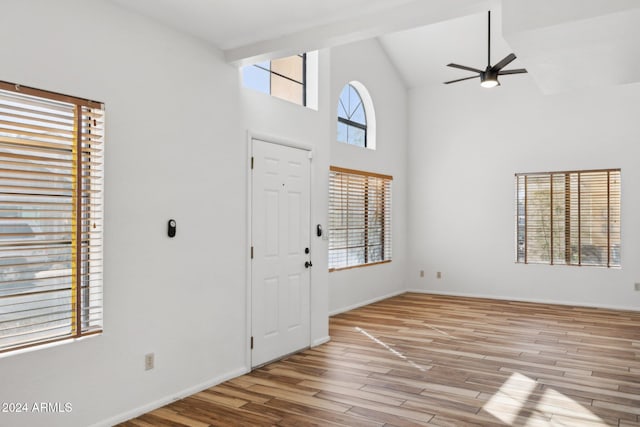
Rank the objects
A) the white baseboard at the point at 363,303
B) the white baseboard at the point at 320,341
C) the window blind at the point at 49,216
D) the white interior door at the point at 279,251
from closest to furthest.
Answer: the window blind at the point at 49,216 < the white interior door at the point at 279,251 < the white baseboard at the point at 320,341 < the white baseboard at the point at 363,303

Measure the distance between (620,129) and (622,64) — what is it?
4.25 meters

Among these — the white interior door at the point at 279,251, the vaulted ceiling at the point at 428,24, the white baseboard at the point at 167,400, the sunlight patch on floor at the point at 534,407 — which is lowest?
the sunlight patch on floor at the point at 534,407

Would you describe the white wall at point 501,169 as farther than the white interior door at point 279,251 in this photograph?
Yes

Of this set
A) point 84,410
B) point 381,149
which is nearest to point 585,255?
point 381,149

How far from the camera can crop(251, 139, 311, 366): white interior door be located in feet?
14.3

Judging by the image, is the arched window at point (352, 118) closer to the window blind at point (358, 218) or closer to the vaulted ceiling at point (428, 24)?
the window blind at point (358, 218)

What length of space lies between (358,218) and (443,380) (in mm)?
3574

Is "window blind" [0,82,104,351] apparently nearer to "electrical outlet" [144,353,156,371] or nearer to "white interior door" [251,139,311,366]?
"electrical outlet" [144,353,156,371]

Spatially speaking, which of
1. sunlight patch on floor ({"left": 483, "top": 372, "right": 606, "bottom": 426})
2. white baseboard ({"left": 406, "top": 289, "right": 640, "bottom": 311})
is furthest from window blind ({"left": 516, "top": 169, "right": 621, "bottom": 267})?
sunlight patch on floor ({"left": 483, "top": 372, "right": 606, "bottom": 426})

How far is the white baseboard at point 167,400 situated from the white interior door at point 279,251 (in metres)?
0.28

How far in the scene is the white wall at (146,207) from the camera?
110 inches

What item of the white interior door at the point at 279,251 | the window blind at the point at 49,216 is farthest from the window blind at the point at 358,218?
the window blind at the point at 49,216

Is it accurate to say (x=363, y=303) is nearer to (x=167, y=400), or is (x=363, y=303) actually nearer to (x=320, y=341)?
(x=320, y=341)

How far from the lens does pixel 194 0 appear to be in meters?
3.14
